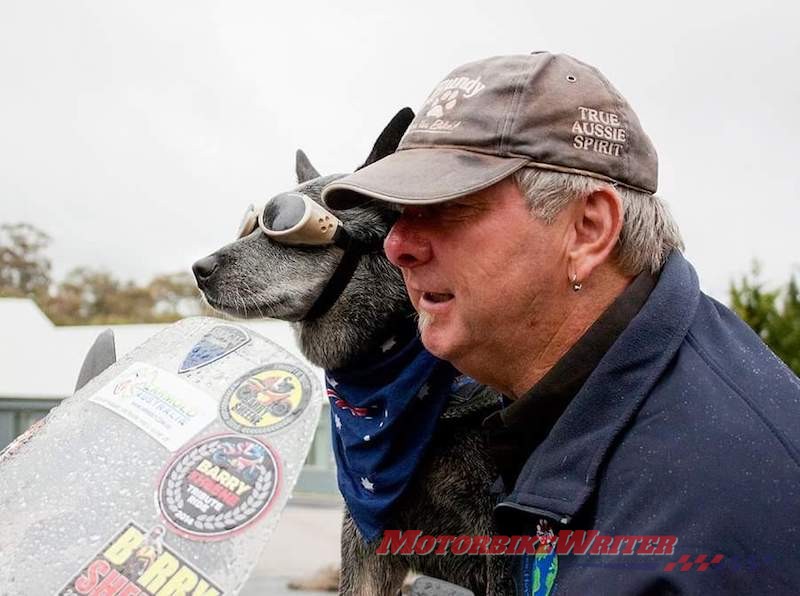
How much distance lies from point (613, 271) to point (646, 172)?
0.20 meters

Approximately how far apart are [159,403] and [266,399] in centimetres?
24

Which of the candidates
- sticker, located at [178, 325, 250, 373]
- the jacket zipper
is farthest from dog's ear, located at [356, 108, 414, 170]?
the jacket zipper

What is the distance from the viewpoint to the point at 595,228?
61.2 inches

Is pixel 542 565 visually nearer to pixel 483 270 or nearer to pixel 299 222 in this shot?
pixel 483 270

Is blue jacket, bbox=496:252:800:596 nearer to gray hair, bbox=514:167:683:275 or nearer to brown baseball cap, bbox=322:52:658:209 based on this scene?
gray hair, bbox=514:167:683:275

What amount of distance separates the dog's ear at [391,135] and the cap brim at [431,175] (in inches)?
31.5

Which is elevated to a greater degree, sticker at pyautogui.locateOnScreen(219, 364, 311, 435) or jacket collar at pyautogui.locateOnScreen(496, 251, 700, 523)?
jacket collar at pyautogui.locateOnScreen(496, 251, 700, 523)

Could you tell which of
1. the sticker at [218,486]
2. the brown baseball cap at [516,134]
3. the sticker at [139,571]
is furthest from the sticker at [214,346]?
the brown baseball cap at [516,134]

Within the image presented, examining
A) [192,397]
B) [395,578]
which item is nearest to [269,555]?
[395,578]

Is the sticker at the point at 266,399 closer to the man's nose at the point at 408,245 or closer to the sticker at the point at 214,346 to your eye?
the sticker at the point at 214,346

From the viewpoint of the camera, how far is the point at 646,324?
141cm

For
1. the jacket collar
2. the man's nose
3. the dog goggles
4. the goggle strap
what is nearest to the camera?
the jacket collar

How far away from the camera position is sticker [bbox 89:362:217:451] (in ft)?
5.64

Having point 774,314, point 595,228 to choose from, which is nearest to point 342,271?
point 595,228
